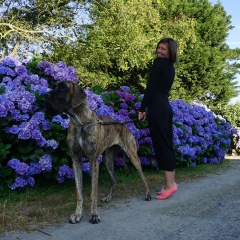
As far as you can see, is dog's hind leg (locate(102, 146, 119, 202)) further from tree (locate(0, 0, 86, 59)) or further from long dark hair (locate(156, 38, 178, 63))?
tree (locate(0, 0, 86, 59))

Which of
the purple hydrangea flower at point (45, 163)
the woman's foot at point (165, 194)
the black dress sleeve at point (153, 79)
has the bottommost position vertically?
the woman's foot at point (165, 194)

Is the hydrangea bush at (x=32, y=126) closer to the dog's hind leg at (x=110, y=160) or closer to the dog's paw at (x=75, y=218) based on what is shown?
the dog's hind leg at (x=110, y=160)

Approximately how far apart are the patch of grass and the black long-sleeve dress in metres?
0.80

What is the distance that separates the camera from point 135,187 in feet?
19.8

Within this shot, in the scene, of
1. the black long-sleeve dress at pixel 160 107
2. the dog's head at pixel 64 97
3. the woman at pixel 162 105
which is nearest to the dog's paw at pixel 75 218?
the dog's head at pixel 64 97

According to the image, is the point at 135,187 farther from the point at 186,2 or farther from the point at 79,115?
the point at 186,2

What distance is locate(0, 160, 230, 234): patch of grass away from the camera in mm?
4062

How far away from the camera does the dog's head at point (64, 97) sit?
3.94 m

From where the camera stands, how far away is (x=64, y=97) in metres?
4.03

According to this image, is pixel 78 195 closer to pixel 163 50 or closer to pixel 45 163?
pixel 45 163

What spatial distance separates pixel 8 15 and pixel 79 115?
14595 mm

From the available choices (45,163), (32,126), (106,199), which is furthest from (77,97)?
(106,199)

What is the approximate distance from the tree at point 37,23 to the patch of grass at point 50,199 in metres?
11.2

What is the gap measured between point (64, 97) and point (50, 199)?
167 cm
